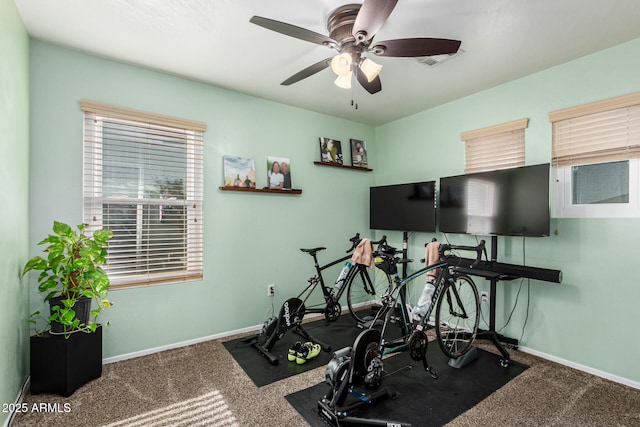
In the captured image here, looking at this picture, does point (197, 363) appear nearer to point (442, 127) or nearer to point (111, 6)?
point (111, 6)

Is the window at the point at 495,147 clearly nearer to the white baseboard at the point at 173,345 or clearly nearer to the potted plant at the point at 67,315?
the white baseboard at the point at 173,345

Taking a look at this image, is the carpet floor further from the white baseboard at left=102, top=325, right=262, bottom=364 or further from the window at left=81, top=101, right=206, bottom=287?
the window at left=81, top=101, right=206, bottom=287

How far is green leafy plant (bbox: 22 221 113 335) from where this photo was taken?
211 cm

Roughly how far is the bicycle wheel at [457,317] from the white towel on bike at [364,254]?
79 centimetres

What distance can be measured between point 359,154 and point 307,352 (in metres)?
2.76

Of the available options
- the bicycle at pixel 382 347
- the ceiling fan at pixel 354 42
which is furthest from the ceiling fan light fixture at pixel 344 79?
the bicycle at pixel 382 347

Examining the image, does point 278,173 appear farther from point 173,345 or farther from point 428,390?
point 428,390

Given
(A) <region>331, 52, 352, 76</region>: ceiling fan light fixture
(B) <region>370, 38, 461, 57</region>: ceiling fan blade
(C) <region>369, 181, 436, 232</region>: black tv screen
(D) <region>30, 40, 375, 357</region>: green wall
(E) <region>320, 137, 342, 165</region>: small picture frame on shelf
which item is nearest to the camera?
(B) <region>370, 38, 461, 57</region>: ceiling fan blade

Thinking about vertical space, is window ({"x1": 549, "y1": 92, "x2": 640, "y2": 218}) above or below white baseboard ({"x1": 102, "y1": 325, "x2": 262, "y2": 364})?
above

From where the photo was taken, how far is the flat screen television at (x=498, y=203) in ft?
8.49

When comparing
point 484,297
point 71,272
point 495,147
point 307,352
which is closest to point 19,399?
point 71,272

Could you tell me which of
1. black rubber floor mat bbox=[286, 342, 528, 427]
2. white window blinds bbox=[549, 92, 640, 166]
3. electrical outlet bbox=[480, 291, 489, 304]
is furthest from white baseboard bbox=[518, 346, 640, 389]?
white window blinds bbox=[549, 92, 640, 166]

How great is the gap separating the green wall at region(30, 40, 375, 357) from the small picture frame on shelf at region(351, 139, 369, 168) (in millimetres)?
110

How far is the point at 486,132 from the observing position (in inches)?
128
